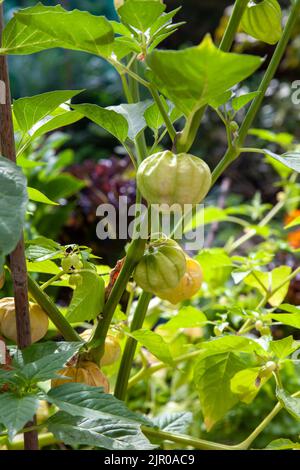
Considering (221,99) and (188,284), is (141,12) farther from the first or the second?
(188,284)

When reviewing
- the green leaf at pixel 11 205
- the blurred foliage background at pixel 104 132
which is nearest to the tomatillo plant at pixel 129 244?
the green leaf at pixel 11 205

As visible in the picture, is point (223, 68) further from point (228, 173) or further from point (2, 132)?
point (228, 173)

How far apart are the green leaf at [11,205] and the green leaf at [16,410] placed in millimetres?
70

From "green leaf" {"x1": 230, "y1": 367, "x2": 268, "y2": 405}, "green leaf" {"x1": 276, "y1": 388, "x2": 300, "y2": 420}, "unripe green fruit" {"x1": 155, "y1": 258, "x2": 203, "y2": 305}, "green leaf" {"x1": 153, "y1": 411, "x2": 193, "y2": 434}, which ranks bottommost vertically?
"green leaf" {"x1": 153, "y1": 411, "x2": 193, "y2": 434}

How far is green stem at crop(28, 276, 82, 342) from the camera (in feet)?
1.15

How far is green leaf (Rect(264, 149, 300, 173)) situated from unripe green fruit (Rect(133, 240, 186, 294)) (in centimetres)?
7

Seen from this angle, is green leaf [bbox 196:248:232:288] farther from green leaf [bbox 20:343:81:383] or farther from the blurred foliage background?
the blurred foliage background

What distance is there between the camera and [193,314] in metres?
0.45

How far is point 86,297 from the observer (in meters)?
0.36

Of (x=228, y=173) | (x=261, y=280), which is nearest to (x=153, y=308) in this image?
(x=261, y=280)

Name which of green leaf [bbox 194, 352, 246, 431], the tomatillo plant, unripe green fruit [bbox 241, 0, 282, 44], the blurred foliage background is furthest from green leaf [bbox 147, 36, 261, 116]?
the blurred foliage background

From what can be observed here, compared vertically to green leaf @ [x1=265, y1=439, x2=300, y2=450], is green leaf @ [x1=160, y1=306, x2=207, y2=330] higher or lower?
higher

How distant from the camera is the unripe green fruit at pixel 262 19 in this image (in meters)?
0.36

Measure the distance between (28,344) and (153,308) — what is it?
37 centimetres
